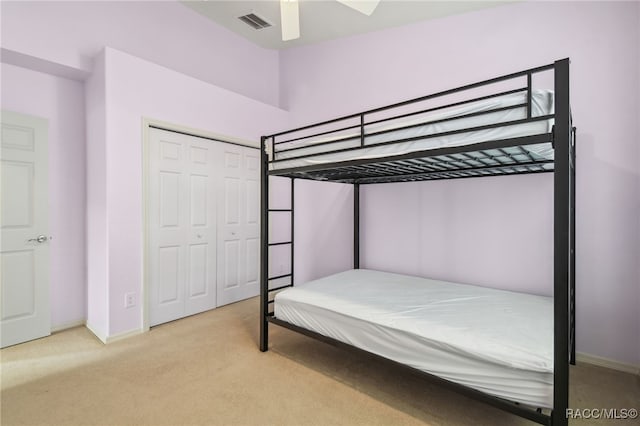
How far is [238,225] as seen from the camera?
3748mm

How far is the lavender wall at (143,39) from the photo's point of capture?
2.52 meters

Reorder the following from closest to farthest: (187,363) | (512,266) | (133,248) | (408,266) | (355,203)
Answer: (187,363) < (512,266) < (133,248) < (408,266) < (355,203)

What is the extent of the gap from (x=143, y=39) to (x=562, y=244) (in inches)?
150

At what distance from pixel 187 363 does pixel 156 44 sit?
3.08 metres

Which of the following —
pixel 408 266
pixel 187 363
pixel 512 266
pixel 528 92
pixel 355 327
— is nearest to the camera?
pixel 528 92

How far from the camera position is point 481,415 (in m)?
1.71

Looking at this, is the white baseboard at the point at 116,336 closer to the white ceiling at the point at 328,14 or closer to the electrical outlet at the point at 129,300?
the electrical outlet at the point at 129,300

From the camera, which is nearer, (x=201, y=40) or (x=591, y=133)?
(x=591, y=133)

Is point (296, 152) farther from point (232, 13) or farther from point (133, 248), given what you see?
point (232, 13)

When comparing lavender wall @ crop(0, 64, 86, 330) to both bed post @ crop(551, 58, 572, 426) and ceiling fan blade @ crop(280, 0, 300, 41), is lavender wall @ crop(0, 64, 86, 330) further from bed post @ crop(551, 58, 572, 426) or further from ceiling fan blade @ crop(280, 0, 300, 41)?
bed post @ crop(551, 58, 572, 426)

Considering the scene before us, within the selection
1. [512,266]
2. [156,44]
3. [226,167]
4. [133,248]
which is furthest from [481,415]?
[156,44]

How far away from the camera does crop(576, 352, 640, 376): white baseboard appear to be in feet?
7.22

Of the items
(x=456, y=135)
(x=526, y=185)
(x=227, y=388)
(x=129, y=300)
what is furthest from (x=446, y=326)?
(x=129, y=300)

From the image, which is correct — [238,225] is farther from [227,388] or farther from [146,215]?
[227,388]
